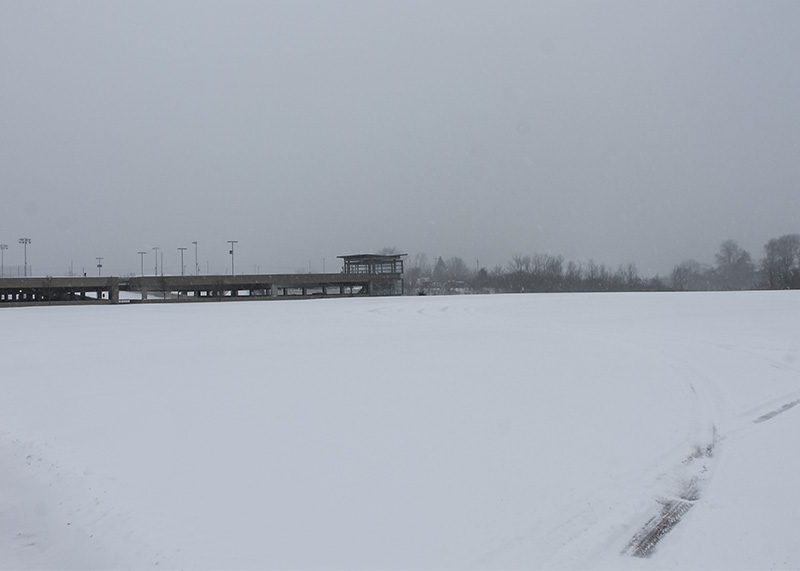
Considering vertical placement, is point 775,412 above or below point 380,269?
below

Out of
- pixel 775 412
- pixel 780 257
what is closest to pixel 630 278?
pixel 780 257

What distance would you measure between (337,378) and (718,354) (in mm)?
11936

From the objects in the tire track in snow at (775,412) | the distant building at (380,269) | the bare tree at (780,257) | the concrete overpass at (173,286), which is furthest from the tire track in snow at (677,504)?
the bare tree at (780,257)

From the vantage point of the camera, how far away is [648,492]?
6.73 metres

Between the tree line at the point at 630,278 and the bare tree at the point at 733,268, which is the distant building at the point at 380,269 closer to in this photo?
the tree line at the point at 630,278

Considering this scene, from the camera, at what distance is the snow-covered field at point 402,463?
5730mm

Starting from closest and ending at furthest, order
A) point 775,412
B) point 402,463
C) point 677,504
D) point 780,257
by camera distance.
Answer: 1. point 677,504
2. point 402,463
3. point 775,412
4. point 780,257

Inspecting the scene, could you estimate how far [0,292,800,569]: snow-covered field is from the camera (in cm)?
573

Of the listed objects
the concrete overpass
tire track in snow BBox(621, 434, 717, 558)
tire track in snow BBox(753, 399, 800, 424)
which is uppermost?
the concrete overpass

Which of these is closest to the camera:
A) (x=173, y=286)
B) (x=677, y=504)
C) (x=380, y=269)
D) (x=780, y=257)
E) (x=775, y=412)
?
(x=677, y=504)

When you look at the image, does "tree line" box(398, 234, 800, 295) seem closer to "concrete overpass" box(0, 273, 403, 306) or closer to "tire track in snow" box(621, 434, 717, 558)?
"concrete overpass" box(0, 273, 403, 306)

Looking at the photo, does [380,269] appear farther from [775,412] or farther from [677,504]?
[677,504]

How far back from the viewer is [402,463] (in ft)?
26.5

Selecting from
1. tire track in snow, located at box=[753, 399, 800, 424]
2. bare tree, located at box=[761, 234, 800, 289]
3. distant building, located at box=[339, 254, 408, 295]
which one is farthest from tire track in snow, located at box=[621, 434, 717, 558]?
bare tree, located at box=[761, 234, 800, 289]
